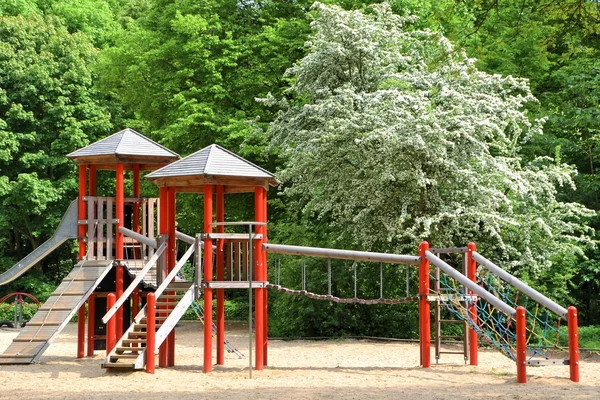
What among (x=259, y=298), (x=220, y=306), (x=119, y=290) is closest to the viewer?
(x=259, y=298)

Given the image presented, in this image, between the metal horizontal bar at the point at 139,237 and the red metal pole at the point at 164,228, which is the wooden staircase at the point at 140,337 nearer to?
the red metal pole at the point at 164,228

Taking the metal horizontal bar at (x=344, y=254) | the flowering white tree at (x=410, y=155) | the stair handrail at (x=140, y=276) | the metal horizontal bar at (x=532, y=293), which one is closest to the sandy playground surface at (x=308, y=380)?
the metal horizontal bar at (x=532, y=293)

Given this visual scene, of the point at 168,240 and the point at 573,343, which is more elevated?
the point at 168,240

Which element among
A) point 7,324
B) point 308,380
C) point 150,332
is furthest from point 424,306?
point 7,324

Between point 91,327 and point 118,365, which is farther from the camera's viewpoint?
point 91,327

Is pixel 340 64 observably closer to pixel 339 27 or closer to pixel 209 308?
pixel 339 27

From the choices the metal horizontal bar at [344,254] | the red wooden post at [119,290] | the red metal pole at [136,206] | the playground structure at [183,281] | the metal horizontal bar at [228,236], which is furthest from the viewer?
the red metal pole at [136,206]

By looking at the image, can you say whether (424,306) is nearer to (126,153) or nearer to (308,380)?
(308,380)

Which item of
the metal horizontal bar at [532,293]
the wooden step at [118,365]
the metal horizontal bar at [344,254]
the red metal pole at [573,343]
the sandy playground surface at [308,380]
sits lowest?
→ the sandy playground surface at [308,380]

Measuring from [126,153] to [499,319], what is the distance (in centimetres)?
787

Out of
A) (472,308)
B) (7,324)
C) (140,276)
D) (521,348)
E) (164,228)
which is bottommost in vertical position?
(7,324)

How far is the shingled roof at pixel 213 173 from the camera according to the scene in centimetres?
1476

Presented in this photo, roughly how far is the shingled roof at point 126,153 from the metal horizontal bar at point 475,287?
5668 mm

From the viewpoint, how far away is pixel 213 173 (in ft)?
48.0
